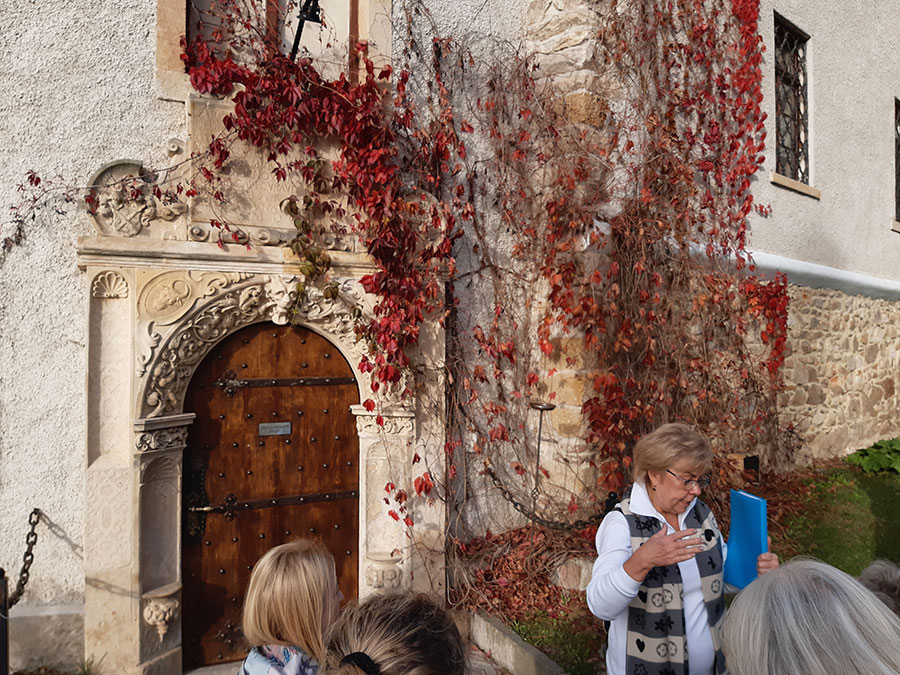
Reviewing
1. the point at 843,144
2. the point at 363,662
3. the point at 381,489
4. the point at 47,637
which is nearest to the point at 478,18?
the point at 381,489

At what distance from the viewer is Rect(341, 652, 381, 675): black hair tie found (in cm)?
120

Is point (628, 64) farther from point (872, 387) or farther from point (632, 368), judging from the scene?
point (872, 387)

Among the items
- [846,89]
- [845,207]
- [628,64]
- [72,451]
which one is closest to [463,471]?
[72,451]

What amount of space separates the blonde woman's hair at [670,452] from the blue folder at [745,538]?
0.47 ft

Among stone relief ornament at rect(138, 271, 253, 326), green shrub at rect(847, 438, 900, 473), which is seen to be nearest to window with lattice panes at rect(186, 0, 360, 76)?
stone relief ornament at rect(138, 271, 253, 326)

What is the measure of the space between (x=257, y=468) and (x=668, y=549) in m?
2.52

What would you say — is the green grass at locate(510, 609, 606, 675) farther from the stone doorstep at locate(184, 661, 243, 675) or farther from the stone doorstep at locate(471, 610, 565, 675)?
the stone doorstep at locate(184, 661, 243, 675)

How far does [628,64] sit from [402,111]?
190 cm

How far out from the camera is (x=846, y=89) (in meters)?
7.10

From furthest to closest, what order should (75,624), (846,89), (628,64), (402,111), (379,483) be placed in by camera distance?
(846,89) < (628,64) < (402,111) < (379,483) < (75,624)

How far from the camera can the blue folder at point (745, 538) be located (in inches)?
76.8

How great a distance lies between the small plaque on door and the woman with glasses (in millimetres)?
2164

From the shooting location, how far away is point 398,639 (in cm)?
126

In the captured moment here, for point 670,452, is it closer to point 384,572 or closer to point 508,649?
point 508,649
